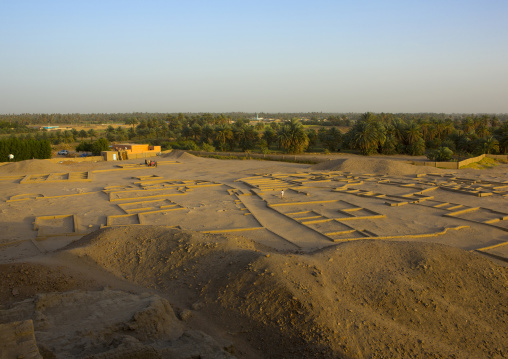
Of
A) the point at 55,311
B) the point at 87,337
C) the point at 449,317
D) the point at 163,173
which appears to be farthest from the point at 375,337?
the point at 163,173

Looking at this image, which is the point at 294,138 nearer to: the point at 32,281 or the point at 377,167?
the point at 377,167

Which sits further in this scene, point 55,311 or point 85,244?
point 85,244

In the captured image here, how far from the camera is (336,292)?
6297 millimetres

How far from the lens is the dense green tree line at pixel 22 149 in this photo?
29.4m

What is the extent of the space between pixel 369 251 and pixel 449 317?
2206mm

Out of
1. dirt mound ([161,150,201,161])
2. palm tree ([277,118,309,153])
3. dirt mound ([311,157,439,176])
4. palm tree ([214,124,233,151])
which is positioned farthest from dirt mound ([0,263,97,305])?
palm tree ([214,124,233,151])

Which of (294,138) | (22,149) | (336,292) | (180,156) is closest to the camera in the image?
(336,292)

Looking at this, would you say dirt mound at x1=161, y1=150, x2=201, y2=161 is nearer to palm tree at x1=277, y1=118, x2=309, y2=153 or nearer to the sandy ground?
palm tree at x1=277, y1=118, x2=309, y2=153

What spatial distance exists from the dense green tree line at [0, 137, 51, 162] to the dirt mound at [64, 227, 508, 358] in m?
26.8

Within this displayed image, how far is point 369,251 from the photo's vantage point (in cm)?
793

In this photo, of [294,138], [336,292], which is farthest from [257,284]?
[294,138]

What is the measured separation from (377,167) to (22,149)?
28.5 m

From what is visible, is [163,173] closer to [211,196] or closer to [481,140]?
[211,196]

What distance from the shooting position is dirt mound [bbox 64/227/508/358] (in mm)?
5223
